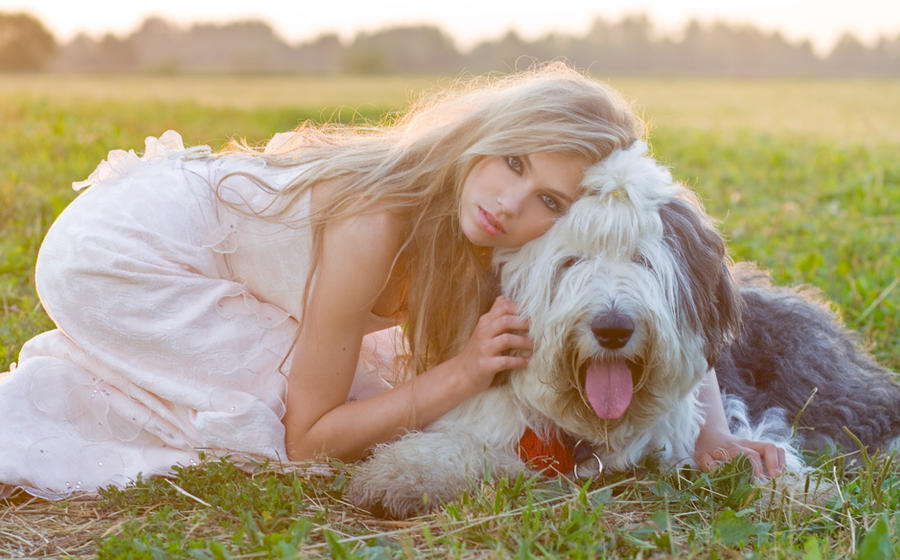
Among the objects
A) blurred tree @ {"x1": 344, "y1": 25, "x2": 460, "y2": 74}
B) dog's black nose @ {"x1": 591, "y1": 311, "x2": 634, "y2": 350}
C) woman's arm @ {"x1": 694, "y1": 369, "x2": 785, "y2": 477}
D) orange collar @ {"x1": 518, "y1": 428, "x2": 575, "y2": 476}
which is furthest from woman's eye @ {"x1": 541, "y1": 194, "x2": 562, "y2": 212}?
blurred tree @ {"x1": 344, "y1": 25, "x2": 460, "y2": 74}

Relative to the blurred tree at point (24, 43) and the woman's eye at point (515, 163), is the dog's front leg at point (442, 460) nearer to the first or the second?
the woman's eye at point (515, 163)

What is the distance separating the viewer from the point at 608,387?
3029mm

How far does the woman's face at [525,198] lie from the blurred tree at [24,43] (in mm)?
41434

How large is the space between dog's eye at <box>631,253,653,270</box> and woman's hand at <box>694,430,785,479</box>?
850 mm

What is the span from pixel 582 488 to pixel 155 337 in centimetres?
164

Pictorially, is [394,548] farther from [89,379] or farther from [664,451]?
[89,379]

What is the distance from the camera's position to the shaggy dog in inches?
116

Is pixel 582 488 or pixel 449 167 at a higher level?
pixel 449 167

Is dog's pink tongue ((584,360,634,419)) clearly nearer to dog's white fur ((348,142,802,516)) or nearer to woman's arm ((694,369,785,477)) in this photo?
dog's white fur ((348,142,802,516))

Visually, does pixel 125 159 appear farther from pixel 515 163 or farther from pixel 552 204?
pixel 552 204

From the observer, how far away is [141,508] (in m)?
3.18

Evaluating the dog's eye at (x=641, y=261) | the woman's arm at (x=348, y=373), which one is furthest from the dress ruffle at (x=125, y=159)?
the dog's eye at (x=641, y=261)

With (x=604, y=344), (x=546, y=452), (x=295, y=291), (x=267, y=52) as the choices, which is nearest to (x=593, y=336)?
(x=604, y=344)

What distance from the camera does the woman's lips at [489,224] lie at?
3.11m
